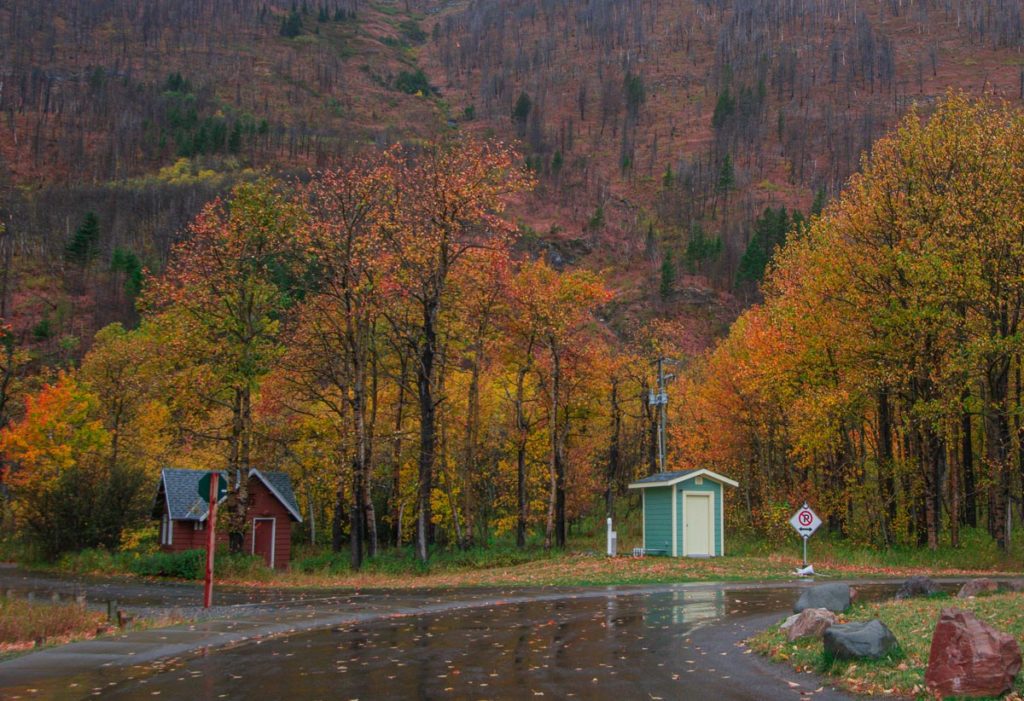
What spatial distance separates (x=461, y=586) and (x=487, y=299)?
1336cm

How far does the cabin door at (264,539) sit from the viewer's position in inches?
1604

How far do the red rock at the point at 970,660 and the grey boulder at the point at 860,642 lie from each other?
1088mm

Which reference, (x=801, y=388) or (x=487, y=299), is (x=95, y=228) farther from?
(x=801, y=388)

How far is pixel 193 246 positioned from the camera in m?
33.1

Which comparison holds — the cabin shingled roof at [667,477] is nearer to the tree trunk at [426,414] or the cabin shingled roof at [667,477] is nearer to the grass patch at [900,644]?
the tree trunk at [426,414]

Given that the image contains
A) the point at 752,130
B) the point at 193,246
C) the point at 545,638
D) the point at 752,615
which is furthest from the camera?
the point at 752,130

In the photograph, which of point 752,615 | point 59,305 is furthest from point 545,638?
point 59,305

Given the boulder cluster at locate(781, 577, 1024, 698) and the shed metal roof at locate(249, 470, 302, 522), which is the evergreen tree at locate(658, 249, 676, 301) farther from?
the boulder cluster at locate(781, 577, 1024, 698)

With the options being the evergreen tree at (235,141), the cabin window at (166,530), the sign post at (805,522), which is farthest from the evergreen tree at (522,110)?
the sign post at (805,522)

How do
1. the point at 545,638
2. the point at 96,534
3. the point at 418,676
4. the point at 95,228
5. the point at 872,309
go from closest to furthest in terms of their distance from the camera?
the point at 418,676
the point at 545,638
the point at 872,309
the point at 96,534
the point at 95,228

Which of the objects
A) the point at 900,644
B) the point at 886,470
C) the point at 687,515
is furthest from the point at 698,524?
the point at 900,644

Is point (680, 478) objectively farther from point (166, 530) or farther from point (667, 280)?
point (667, 280)

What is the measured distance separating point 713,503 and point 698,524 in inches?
40.3

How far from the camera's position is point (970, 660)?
830cm
